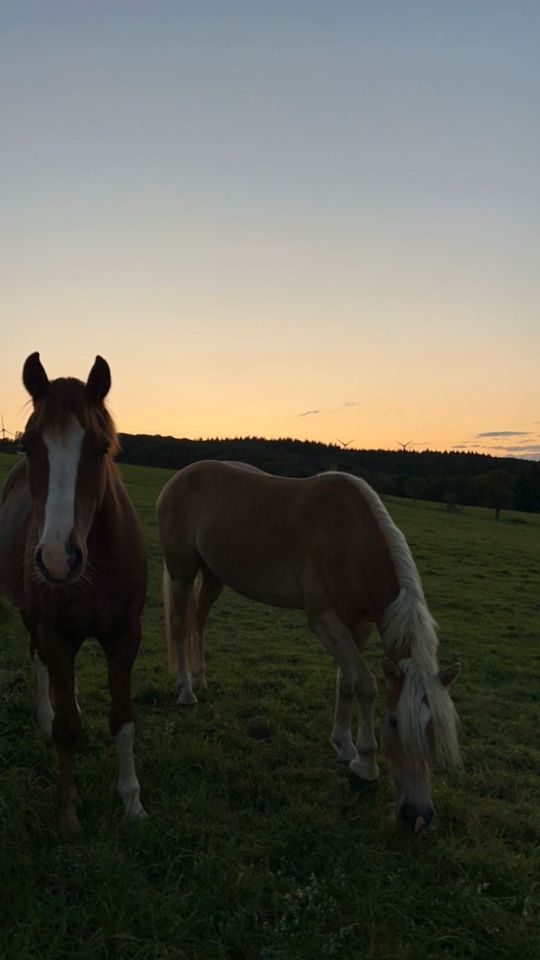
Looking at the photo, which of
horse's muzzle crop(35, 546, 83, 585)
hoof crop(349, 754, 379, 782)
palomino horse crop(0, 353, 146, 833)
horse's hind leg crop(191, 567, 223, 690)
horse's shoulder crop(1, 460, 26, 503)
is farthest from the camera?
horse's hind leg crop(191, 567, 223, 690)

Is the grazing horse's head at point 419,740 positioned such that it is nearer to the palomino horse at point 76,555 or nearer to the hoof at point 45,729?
the palomino horse at point 76,555

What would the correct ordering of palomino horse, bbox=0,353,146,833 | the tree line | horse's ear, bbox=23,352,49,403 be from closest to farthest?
palomino horse, bbox=0,353,146,833, horse's ear, bbox=23,352,49,403, the tree line

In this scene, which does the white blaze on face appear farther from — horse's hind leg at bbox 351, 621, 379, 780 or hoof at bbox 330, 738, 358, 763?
hoof at bbox 330, 738, 358, 763

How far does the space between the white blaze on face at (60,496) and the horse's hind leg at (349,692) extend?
7.80 ft

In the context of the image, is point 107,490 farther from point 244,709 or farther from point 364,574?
point 244,709

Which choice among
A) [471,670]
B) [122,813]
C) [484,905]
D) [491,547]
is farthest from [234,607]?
[491,547]

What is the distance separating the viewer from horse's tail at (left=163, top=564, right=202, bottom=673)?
573cm

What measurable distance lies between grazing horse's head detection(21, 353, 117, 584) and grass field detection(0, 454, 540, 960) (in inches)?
57.7

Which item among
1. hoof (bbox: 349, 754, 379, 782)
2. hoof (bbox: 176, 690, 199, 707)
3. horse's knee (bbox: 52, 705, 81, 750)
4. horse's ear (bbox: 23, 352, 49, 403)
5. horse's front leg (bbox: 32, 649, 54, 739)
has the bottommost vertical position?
hoof (bbox: 176, 690, 199, 707)

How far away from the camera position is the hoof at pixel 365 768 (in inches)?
161

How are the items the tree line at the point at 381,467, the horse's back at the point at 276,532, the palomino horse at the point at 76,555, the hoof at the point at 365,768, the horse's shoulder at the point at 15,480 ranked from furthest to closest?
the tree line at the point at 381,467 → the horse's shoulder at the point at 15,480 → the horse's back at the point at 276,532 → the hoof at the point at 365,768 → the palomino horse at the point at 76,555

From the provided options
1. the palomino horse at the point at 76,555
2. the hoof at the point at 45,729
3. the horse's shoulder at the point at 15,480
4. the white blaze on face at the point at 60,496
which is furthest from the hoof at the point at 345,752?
the horse's shoulder at the point at 15,480

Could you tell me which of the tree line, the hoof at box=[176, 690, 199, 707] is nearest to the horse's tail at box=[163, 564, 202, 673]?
the hoof at box=[176, 690, 199, 707]

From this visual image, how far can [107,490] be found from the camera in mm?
3447
